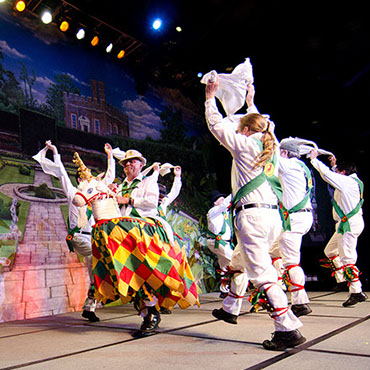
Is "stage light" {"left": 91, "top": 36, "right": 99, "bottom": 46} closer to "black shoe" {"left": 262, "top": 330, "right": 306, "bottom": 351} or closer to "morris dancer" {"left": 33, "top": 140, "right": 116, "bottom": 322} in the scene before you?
"morris dancer" {"left": 33, "top": 140, "right": 116, "bottom": 322}

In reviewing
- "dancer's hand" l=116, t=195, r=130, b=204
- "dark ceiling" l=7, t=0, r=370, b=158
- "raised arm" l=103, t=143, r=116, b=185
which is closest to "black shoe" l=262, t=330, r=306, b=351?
"dancer's hand" l=116, t=195, r=130, b=204

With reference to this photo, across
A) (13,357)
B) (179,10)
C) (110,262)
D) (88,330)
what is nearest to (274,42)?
(179,10)

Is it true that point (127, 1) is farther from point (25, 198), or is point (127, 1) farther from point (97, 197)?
point (97, 197)

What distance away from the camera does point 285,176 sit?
423 centimetres

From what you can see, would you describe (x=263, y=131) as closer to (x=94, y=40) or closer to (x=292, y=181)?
(x=292, y=181)

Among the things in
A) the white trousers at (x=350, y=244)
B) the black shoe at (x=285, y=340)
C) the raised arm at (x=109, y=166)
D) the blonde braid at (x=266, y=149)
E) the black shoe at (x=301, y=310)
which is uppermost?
the raised arm at (x=109, y=166)

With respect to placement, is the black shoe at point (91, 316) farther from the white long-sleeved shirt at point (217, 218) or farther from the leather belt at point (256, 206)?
the white long-sleeved shirt at point (217, 218)

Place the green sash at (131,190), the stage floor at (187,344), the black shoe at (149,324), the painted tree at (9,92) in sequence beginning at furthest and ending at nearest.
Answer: the painted tree at (9,92) < the green sash at (131,190) < the black shoe at (149,324) < the stage floor at (187,344)

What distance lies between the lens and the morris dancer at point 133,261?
301 cm

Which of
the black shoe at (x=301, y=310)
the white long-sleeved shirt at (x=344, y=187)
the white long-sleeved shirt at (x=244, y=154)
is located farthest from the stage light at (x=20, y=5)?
the black shoe at (x=301, y=310)

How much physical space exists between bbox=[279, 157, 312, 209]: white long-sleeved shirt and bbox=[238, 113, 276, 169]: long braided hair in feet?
4.69

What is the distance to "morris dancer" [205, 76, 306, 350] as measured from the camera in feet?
7.92

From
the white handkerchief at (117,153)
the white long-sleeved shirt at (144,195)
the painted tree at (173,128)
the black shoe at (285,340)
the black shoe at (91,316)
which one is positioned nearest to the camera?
the black shoe at (285,340)

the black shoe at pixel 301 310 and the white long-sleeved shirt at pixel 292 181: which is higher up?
the white long-sleeved shirt at pixel 292 181
